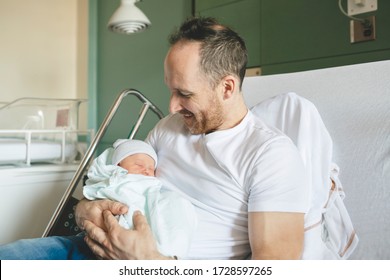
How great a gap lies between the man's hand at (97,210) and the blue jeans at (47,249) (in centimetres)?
7

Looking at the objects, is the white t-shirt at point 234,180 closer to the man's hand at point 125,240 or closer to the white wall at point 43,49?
the man's hand at point 125,240

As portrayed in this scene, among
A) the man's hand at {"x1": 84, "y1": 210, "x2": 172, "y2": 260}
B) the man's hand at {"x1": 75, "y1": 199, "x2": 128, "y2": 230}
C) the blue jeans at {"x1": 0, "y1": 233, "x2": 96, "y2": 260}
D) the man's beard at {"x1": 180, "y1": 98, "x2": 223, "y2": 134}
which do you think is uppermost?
the man's beard at {"x1": 180, "y1": 98, "x2": 223, "y2": 134}

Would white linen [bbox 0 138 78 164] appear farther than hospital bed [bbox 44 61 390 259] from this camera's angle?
Yes

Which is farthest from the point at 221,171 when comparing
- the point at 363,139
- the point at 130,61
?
the point at 130,61

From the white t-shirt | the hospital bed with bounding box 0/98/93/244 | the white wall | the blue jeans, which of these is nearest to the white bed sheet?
the white t-shirt

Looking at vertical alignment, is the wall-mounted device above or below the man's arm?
above

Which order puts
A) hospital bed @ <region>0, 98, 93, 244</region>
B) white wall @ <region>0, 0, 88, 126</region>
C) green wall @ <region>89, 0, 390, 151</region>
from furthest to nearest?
white wall @ <region>0, 0, 88, 126</region>, hospital bed @ <region>0, 98, 93, 244</region>, green wall @ <region>89, 0, 390, 151</region>

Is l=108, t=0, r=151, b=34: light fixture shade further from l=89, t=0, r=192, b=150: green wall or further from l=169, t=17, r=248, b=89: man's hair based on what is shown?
l=169, t=17, r=248, b=89: man's hair

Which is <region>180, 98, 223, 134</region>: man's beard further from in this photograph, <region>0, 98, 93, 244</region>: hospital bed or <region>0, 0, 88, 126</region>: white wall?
<region>0, 0, 88, 126</region>: white wall

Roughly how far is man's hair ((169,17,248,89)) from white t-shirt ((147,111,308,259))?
15cm

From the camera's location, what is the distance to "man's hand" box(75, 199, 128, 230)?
0.99 metres

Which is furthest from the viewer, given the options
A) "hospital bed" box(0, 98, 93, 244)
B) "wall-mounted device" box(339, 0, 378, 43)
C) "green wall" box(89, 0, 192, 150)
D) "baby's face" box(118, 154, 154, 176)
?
"green wall" box(89, 0, 192, 150)

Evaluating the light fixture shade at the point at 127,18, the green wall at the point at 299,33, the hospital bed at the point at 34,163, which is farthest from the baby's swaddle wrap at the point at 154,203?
the light fixture shade at the point at 127,18

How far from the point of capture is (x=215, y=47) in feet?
3.36
